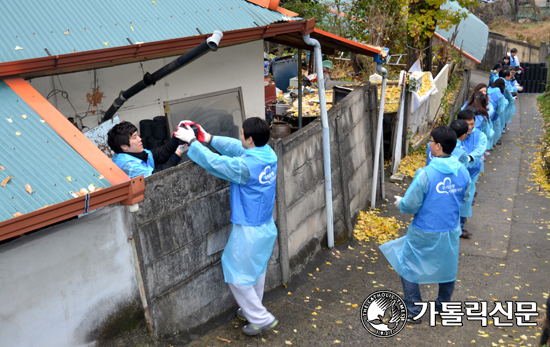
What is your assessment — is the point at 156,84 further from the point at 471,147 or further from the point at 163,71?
the point at 471,147

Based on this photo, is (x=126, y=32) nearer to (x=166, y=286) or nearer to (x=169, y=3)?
(x=169, y=3)

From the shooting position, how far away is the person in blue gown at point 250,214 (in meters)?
4.32

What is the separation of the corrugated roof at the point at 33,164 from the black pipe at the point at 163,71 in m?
1.31

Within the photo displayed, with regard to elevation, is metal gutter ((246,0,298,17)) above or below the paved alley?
above

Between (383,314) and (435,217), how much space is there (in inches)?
48.9

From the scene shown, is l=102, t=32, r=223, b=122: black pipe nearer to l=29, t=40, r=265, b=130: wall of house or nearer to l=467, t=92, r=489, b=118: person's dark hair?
l=29, t=40, r=265, b=130: wall of house

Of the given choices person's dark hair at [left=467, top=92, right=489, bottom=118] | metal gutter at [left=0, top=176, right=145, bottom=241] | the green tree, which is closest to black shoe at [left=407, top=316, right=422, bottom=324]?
metal gutter at [left=0, top=176, right=145, bottom=241]

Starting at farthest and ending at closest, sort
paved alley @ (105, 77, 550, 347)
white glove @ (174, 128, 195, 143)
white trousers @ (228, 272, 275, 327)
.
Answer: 1. paved alley @ (105, 77, 550, 347)
2. white trousers @ (228, 272, 275, 327)
3. white glove @ (174, 128, 195, 143)

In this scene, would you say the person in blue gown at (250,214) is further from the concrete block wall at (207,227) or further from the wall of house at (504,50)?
the wall of house at (504,50)

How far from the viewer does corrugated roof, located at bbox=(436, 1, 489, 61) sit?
71.9ft

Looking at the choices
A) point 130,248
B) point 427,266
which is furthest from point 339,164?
point 130,248

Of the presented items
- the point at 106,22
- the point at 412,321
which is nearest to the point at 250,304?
the point at 412,321

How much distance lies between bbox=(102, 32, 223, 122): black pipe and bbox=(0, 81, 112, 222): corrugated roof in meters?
1.31

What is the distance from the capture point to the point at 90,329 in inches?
144
